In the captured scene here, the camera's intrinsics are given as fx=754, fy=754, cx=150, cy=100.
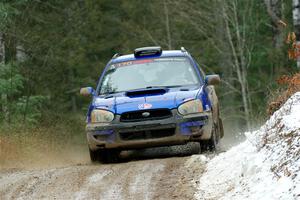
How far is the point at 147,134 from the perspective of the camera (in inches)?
438

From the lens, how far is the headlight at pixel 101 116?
36.6 ft

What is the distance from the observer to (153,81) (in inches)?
485

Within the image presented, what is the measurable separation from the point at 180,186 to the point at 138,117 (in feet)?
8.58

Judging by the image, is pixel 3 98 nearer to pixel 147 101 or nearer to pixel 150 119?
pixel 147 101

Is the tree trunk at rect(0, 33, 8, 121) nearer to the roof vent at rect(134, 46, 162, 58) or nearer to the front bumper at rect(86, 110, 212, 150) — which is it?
the roof vent at rect(134, 46, 162, 58)

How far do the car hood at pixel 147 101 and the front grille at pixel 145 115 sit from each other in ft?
0.20

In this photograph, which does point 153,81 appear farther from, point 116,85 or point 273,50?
point 273,50

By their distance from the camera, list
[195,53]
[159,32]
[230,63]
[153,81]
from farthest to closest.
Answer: [159,32], [195,53], [230,63], [153,81]

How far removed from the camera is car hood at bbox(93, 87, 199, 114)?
438 inches

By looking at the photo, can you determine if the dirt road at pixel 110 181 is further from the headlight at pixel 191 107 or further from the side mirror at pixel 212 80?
the side mirror at pixel 212 80

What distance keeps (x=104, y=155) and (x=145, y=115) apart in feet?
3.61

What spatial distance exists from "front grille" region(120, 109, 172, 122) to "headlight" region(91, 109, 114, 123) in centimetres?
18

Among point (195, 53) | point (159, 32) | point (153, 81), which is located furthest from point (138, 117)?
point (159, 32)

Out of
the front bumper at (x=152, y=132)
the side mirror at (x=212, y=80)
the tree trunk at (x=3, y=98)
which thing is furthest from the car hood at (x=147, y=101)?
the tree trunk at (x=3, y=98)
